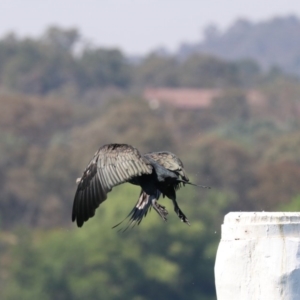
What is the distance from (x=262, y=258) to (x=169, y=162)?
3.22m

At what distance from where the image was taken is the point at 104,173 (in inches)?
392

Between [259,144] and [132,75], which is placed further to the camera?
[132,75]

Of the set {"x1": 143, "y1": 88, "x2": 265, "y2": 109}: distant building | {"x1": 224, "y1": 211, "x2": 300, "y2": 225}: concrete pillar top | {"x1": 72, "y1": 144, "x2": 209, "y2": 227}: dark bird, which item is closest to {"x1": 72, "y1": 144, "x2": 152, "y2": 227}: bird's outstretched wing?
{"x1": 72, "y1": 144, "x2": 209, "y2": 227}: dark bird

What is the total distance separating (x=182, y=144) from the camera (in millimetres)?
79000

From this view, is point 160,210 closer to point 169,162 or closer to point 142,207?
point 142,207

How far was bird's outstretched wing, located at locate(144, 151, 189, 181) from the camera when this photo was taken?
32.8 feet

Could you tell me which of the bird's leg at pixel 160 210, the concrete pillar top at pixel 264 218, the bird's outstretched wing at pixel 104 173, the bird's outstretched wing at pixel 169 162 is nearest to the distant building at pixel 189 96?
the bird's outstretched wing at pixel 169 162

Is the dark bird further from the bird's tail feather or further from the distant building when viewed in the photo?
the distant building

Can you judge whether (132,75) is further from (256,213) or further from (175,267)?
(256,213)

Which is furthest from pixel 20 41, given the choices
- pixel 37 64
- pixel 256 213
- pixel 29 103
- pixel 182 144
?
pixel 256 213

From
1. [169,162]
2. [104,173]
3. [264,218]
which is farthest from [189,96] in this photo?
[264,218]

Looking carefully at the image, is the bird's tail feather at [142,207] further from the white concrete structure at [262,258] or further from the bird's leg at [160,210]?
the white concrete structure at [262,258]

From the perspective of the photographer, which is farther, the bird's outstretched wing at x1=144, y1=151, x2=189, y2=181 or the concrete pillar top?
the bird's outstretched wing at x1=144, y1=151, x2=189, y2=181

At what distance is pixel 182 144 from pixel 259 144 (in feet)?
27.8
